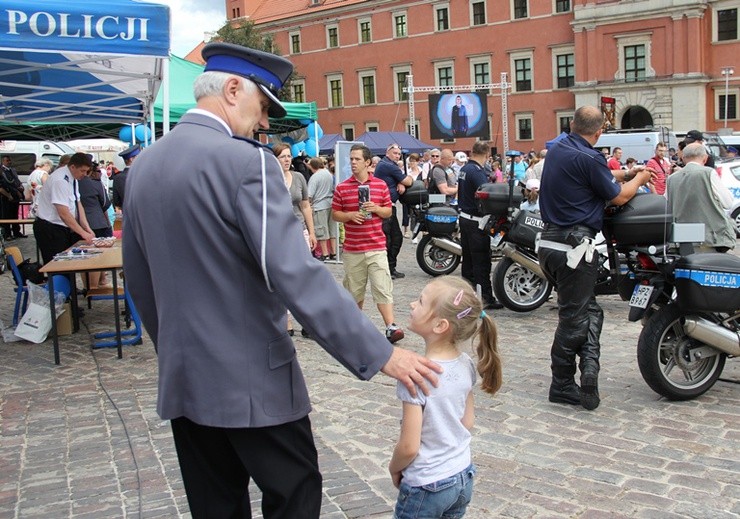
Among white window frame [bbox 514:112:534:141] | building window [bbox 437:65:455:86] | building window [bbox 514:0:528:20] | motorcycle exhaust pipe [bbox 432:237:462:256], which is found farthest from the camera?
building window [bbox 437:65:455:86]

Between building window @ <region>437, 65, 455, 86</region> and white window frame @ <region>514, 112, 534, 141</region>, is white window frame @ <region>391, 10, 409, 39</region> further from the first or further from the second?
white window frame @ <region>514, 112, 534, 141</region>

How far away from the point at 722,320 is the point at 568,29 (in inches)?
2022

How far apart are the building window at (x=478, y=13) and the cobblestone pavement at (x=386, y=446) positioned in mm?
53765

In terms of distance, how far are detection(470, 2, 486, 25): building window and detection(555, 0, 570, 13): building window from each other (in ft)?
18.2

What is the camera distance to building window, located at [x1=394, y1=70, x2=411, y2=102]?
61.7 metres

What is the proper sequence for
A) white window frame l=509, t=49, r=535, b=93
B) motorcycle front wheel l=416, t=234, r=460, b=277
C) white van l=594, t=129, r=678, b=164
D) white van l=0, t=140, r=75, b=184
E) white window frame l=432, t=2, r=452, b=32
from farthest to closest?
1. white window frame l=432, t=2, r=452, b=32
2. white window frame l=509, t=49, r=535, b=93
3. white van l=0, t=140, r=75, b=184
4. white van l=594, t=129, r=678, b=164
5. motorcycle front wheel l=416, t=234, r=460, b=277

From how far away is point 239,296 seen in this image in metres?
2.13

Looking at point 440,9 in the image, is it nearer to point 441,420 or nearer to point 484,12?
point 484,12

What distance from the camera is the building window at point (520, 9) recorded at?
55.2m

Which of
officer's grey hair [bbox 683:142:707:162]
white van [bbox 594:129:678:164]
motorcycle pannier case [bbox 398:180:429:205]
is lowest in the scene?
motorcycle pannier case [bbox 398:180:429:205]

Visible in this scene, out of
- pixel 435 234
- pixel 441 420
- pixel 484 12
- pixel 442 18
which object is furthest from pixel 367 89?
pixel 441 420

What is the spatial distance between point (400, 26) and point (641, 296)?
58768mm

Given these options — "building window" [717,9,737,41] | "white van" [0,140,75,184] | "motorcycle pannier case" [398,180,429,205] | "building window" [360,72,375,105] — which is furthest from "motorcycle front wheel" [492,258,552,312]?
"building window" [360,72,375,105]

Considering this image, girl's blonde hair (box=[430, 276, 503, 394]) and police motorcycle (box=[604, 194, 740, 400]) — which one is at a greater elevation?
girl's blonde hair (box=[430, 276, 503, 394])
